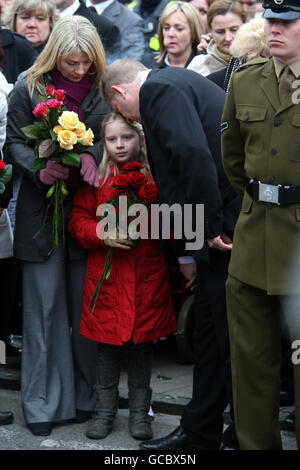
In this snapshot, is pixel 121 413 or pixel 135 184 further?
pixel 121 413

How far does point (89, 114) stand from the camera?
554 centimetres

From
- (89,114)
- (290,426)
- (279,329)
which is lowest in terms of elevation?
(290,426)

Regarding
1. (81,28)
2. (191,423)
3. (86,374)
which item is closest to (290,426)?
(191,423)

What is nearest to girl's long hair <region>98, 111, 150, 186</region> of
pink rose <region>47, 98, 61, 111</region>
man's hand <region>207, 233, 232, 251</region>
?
pink rose <region>47, 98, 61, 111</region>

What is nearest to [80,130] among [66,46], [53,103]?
[53,103]

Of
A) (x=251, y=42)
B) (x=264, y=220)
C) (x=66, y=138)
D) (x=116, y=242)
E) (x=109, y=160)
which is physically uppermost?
(x=251, y=42)

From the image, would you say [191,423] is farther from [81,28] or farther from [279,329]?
[81,28]

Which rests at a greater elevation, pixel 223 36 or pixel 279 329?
pixel 223 36

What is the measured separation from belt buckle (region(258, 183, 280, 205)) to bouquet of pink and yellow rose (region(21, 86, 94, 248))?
56.5 inches

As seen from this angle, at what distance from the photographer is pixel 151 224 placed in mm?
5262

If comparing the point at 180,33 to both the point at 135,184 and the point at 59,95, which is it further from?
the point at 135,184

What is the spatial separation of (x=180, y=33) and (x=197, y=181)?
123 inches

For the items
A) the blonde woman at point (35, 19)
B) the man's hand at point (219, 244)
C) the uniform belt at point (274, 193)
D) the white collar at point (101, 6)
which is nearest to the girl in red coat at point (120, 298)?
the man's hand at point (219, 244)
